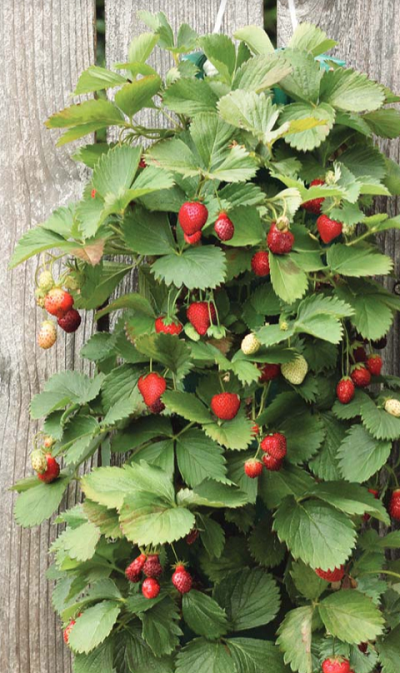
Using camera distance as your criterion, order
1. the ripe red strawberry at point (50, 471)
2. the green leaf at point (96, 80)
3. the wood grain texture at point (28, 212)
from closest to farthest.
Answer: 1. the green leaf at point (96, 80)
2. the ripe red strawberry at point (50, 471)
3. the wood grain texture at point (28, 212)

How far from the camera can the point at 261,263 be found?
1178 millimetres

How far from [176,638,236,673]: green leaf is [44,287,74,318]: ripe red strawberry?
0.53m

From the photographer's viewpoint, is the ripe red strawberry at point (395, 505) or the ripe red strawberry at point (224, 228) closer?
the ripe red strawberry at point (224, 228)

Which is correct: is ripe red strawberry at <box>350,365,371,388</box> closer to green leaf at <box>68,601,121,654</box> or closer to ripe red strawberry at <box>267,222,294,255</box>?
ripe red strawberry at <box>267,222,294,255</box>

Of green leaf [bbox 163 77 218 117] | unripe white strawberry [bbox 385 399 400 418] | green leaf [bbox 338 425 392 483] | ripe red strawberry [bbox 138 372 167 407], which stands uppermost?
green leaf [bbox 163 77 218 117]

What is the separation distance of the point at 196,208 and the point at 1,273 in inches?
22.1

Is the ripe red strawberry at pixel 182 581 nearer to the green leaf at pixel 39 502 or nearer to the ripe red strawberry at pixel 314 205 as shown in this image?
the green leaf at pixel 39 502

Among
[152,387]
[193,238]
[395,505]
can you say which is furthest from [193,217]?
[395,505]

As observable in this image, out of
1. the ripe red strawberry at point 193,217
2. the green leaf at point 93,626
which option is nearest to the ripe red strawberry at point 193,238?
the ripe red strawberry at point 193,217

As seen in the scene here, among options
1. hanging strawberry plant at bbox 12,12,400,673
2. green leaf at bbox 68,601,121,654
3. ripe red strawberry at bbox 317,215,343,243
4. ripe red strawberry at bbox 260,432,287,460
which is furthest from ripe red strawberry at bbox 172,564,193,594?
ripe red strawberry at bbox 317,215,343,243

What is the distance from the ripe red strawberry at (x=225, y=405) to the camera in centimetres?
Answer: 116

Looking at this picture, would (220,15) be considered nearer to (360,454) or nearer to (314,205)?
(314,205)

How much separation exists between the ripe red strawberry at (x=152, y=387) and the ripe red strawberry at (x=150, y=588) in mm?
247

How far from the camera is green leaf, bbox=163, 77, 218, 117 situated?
1.22 m
